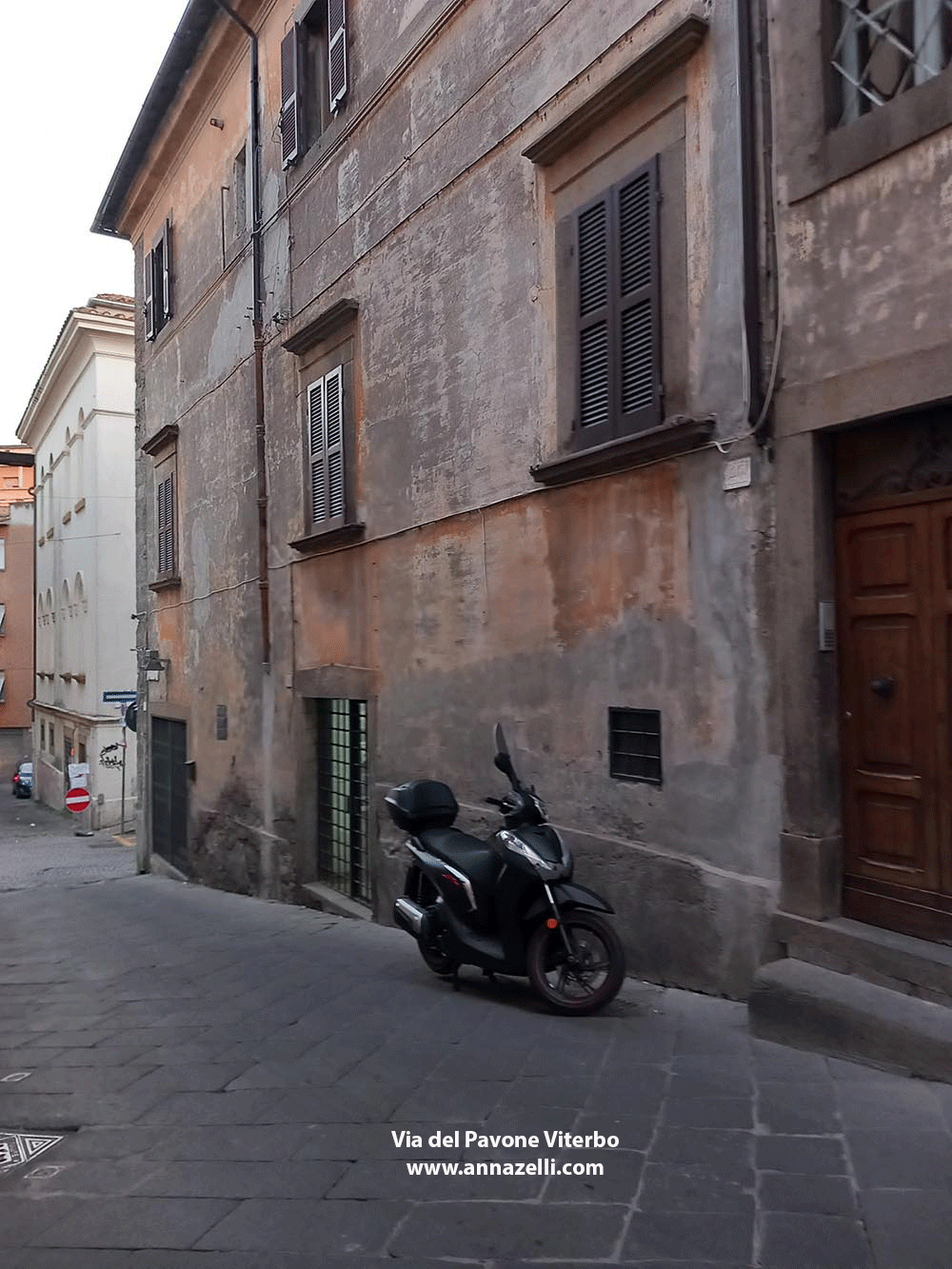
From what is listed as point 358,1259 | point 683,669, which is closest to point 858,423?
point 683,669

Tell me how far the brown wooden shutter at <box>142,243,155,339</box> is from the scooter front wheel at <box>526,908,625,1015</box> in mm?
13239

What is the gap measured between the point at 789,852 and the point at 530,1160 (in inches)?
78.8

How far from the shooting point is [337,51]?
10.0m

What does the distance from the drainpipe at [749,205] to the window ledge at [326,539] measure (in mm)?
4763

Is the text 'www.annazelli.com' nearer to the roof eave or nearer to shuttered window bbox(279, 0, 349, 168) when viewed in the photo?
shuttered window bbox(279, 0, 349, 168)

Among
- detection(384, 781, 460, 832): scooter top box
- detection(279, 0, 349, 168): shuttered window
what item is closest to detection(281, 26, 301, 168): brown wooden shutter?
detection(279, 0, 349, 168): shuttered window

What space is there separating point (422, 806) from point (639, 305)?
10.2ft

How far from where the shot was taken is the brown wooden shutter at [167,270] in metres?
15.6

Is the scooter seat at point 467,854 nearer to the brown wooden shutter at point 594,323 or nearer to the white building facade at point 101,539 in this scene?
the brown wooden shutter at point 594,323

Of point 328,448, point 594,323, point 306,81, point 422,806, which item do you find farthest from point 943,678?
point 306,81

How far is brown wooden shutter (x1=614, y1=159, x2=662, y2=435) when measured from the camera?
6.13 metres

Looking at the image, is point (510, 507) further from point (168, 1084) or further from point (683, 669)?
point (168, 1084)

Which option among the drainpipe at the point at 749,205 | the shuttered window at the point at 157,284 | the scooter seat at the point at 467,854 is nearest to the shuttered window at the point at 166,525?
the shuttered window at the point at 157,284

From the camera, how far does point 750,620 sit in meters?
5.41
